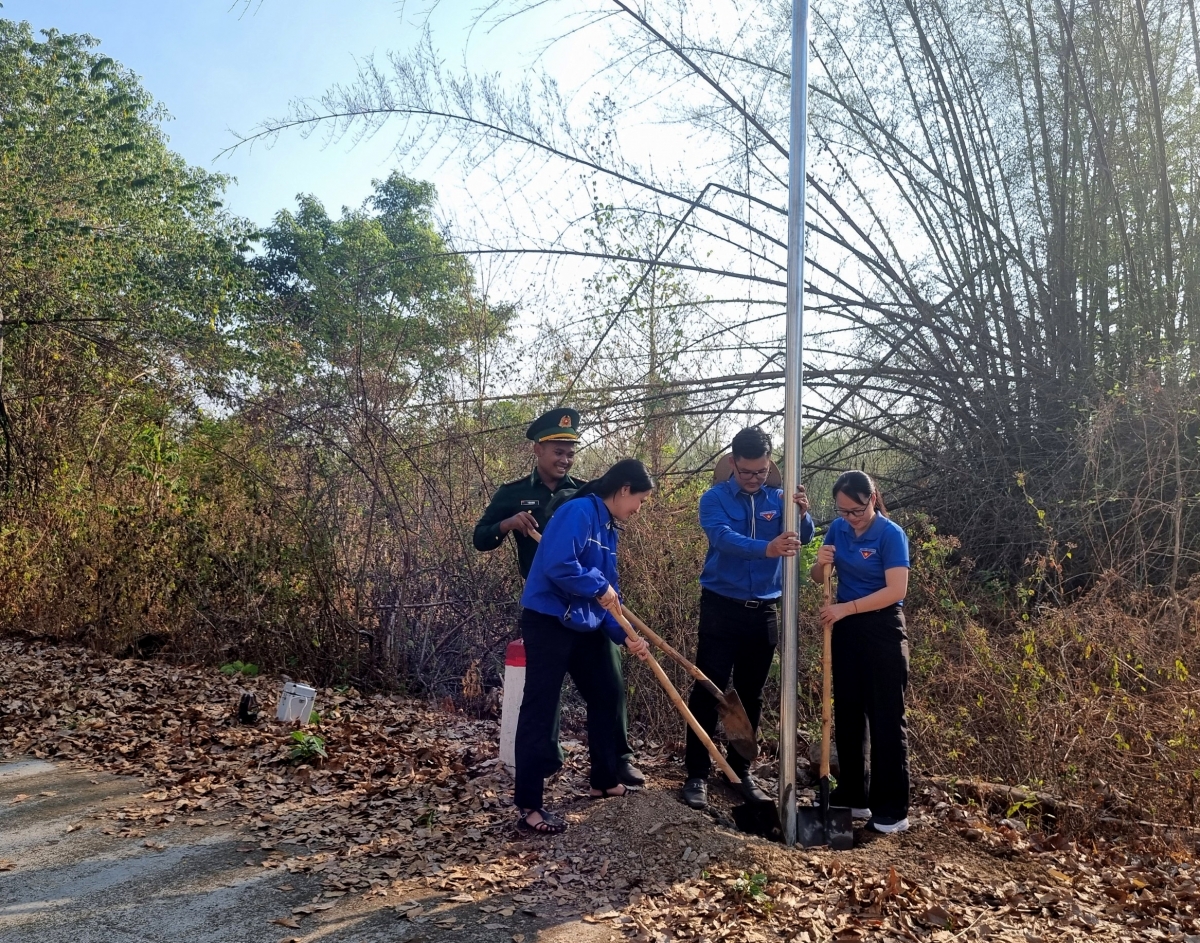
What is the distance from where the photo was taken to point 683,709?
16.1 ft

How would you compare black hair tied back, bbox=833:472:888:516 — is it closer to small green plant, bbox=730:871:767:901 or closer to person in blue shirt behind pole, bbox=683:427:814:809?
person in blue shirt behind pole, bbox=683:427:814:809

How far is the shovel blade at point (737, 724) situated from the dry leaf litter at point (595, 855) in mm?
386

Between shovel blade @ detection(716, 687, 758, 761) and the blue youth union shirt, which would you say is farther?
shovel blade @ detection(716, 687, 758, 761)

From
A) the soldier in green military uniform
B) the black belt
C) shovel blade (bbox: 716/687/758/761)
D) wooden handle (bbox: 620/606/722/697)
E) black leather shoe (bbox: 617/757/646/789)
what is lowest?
black leather shoe (bbox: 617/757/646/789)

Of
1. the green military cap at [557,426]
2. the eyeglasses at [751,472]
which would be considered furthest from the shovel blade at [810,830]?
the green military cap at [557,426]

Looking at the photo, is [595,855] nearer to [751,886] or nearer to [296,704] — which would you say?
[751,886]

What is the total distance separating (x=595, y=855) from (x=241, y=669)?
473cm

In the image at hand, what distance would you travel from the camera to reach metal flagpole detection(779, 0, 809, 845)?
4680 mm

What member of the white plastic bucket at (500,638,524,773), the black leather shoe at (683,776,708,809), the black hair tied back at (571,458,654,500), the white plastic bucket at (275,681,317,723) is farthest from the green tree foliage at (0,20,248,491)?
the black leather shoe at (683,776,708,809)

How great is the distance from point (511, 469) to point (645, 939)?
15.7 feet

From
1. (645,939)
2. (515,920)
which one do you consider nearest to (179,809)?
(515,920)

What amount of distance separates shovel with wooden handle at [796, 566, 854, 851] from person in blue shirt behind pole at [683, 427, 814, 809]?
30cm

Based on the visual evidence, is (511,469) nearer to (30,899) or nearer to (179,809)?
(179,809)

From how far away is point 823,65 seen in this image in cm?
841
